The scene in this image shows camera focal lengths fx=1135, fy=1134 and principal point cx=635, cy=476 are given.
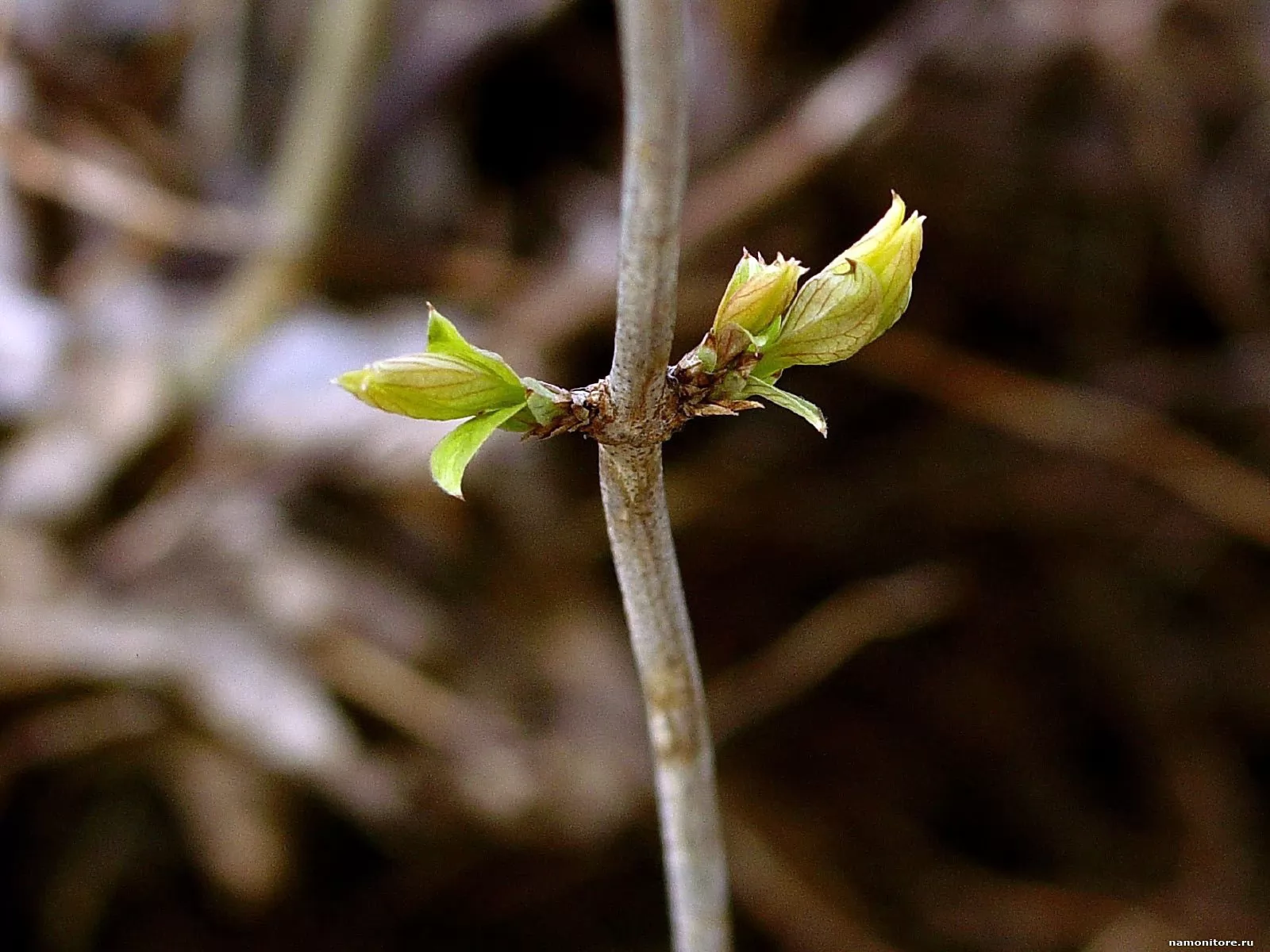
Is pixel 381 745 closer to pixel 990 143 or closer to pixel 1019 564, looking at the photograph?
pixel 1019 564

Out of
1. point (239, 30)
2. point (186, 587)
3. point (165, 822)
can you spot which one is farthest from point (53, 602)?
point (239, 30)

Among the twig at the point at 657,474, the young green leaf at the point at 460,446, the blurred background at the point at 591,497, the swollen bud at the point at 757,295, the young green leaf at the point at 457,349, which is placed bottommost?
the twig at the point at 657,474

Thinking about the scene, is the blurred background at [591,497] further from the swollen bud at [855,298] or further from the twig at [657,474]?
the swollen bud at [855,298]

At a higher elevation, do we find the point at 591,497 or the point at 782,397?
the point at 591,497

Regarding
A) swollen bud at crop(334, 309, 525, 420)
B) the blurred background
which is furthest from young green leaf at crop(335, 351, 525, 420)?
the blurred background

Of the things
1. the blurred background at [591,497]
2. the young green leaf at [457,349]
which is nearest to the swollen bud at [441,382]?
the young green leaf at [457,349]

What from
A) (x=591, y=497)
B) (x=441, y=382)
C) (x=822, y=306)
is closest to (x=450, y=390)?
(x=441, y=382)

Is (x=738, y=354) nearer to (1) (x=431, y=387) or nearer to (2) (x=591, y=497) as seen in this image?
(1) (x=431, y=387)
